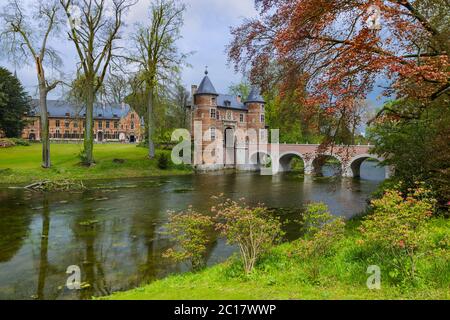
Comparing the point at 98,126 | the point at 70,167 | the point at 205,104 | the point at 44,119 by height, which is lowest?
the point at 70,167

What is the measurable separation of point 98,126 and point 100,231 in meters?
62.8

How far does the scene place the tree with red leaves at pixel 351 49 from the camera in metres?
8.38

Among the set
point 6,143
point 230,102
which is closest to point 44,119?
point 6,143

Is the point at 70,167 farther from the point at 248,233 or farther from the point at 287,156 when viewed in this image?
the point at 248,233

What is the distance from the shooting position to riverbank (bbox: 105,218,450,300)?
598 centimetres

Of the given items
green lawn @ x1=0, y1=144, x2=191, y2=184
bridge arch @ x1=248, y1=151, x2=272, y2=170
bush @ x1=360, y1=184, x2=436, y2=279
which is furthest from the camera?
bridge arch @ x1=248, y1=151, x2=272, y2=170

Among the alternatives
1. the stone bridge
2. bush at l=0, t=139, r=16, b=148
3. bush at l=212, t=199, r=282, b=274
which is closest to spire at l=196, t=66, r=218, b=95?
the stone bridge

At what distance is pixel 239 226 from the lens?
336 inches

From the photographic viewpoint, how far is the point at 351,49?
27.8ft

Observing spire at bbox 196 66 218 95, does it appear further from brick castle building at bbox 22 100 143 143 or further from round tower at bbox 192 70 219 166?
brick castle building at bbox 22 100 143 143

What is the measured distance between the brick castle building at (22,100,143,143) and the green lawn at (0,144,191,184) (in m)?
28.8

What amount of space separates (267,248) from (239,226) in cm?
87

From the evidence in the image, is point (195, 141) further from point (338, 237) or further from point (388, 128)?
point (338, 237)

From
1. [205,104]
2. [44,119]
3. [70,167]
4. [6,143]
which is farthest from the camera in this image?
[205,104]
